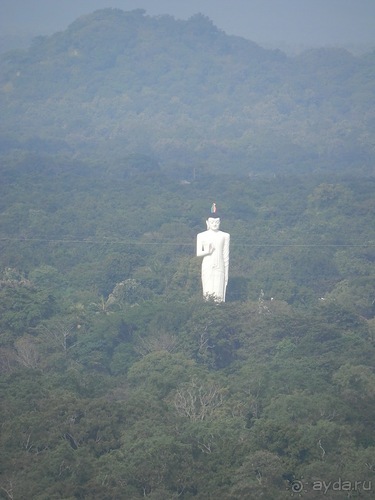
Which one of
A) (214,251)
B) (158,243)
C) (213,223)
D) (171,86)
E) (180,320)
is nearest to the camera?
(213,223)

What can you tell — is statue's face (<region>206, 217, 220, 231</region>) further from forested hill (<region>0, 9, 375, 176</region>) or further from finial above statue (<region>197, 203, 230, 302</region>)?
forested hill (<region>0, 9, 375, 176</region>)

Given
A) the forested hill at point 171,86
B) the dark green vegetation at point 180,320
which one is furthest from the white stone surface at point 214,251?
the forested hill at point 171,86

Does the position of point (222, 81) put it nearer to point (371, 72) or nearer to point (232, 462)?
point (371, 72)

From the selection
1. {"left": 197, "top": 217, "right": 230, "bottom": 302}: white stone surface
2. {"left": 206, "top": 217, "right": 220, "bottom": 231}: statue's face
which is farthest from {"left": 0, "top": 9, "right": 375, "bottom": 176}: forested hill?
{"left": 206, "top": 217, "right": 220, "bottom": 231}: statue's face

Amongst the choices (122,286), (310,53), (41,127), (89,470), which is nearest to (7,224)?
(122,286)

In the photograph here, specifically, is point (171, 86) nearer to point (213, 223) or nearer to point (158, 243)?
point (158, 243)

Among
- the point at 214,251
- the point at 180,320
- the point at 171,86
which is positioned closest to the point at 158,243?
the point at 180,320
